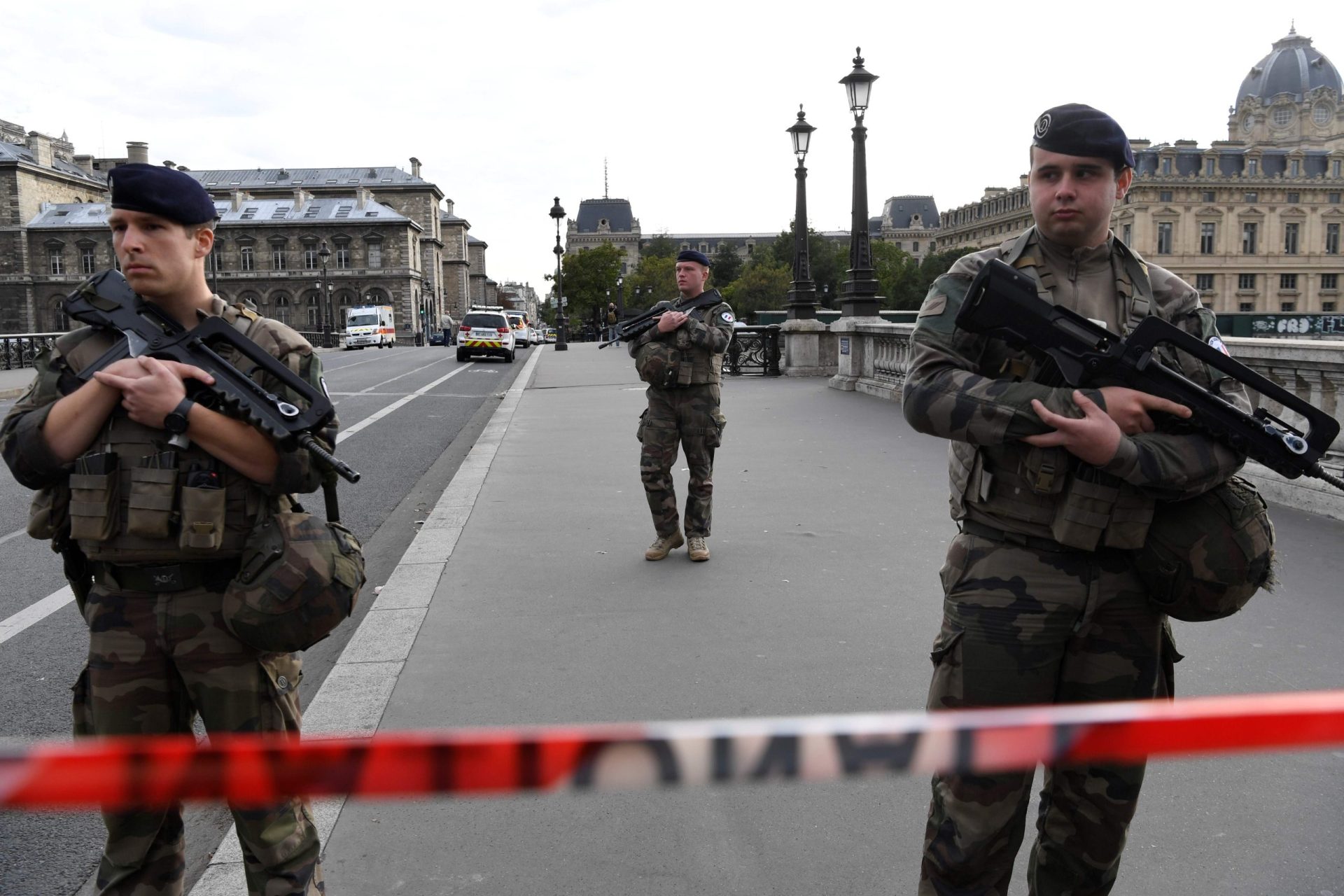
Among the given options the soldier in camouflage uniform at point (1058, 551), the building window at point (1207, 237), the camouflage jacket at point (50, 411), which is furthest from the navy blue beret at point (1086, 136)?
the building window at point (1207, 237)

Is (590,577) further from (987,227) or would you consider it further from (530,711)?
(987,227)

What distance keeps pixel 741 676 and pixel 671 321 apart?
260cm

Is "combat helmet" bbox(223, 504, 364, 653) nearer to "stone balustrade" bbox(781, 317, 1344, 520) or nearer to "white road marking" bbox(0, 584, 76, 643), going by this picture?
"white road marking" bbox(0, 584, 76, 643)

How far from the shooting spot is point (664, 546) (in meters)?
6.44

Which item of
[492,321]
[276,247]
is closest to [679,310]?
[492,321]

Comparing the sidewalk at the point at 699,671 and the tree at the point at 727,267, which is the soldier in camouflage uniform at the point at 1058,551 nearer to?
the sidewalk at the point at 699,671

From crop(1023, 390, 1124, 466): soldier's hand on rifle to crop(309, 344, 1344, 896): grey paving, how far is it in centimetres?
131

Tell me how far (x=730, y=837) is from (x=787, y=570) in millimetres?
3152

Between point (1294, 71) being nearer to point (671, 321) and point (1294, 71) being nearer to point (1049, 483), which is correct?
point (671, 321)

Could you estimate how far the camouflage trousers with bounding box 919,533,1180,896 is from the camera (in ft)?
7.50

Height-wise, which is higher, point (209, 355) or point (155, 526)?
point (209, 355)

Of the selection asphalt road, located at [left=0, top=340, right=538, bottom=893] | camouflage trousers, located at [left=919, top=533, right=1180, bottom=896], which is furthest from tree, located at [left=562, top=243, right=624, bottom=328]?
camouflage trousers, located at [left=919, top=533, right=1180, bottom=896]

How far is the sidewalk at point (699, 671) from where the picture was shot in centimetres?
293

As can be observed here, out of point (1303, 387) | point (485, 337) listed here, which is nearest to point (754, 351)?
point (485, 337)
